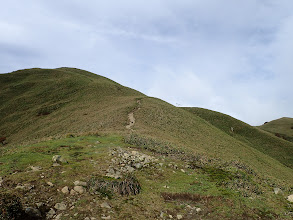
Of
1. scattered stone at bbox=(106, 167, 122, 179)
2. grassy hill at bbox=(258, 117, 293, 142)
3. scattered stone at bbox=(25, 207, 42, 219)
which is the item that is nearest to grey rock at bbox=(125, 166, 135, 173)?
scattered stone at bbox=(106, 167, 122, 179)

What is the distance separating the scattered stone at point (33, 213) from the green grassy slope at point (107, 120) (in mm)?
20161

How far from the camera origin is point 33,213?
8422mm

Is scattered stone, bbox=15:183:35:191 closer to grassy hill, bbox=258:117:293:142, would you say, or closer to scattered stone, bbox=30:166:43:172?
scattered stone, bbox=30:166:43:172

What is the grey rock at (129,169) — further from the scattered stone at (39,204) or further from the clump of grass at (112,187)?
the scattered stone at (39,204)

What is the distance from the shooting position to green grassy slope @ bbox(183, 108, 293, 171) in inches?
2269

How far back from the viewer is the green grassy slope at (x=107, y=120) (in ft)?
119

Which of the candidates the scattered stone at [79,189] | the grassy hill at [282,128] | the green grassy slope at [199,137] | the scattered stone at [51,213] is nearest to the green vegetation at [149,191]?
the scattered stone at [79,189]

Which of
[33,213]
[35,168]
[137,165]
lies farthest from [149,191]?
[35,168]

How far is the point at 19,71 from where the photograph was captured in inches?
3895

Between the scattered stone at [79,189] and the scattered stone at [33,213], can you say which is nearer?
the scattered stone at [33,213]

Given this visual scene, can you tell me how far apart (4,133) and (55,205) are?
5443 centimetres

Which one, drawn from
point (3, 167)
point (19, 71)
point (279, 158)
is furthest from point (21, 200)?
point (19, 71)

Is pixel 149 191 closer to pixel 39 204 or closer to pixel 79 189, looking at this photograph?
pixel 79 189

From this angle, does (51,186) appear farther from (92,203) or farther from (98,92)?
(98,92)
